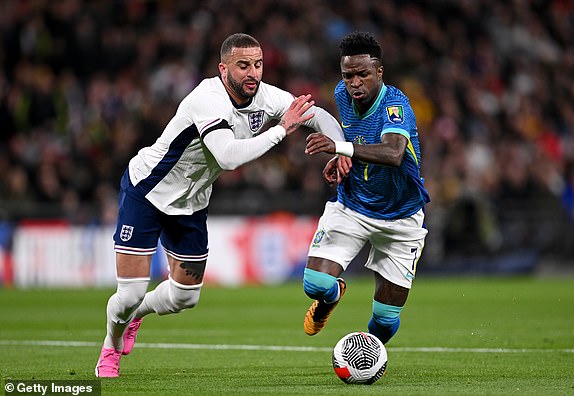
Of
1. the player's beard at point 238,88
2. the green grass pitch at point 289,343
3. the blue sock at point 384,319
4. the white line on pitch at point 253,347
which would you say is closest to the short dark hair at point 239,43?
the player's beard at point 238,88

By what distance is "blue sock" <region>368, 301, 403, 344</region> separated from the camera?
9117mm

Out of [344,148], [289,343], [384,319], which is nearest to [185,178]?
[344,148]

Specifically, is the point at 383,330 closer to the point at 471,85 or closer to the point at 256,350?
the point at 256,350

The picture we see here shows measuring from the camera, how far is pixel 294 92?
72.0 feet

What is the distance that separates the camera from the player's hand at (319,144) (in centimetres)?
815

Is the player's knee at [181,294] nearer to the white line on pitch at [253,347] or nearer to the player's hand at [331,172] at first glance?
the player's hand at [331,172]

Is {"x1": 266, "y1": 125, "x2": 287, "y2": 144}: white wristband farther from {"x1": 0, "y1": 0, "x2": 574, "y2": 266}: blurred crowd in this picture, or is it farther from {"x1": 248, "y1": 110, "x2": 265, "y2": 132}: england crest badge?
{"x1": 0, "y1": 0, "x2": 574, "y2": 266}: blurred crowd

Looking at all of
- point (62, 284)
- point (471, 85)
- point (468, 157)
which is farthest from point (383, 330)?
point (471, 85)

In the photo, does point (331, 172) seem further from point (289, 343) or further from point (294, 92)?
point (294, 92)

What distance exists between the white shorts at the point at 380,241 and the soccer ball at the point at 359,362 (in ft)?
2.78

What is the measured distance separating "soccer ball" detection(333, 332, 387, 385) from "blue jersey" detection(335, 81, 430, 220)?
1.17 meters

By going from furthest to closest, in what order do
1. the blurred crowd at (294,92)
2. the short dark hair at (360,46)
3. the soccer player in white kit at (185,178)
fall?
the blurred crowd at (294,92) < the short dark hair at (360,46) < the soccer player in white kit at (185,178)

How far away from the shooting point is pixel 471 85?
2444cm

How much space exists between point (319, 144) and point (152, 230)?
5.19 feet
